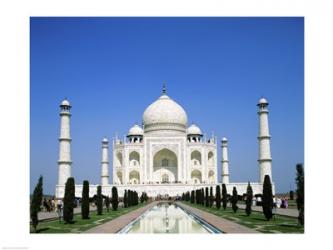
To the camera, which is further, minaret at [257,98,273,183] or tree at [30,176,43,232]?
minaret at [257,98,273,183]

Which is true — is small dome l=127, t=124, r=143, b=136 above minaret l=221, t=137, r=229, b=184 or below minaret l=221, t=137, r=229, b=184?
above

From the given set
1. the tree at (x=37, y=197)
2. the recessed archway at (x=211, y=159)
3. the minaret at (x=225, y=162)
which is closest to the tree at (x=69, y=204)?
the tree at (x=37, y=197)

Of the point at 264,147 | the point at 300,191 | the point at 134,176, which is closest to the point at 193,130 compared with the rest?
the point at 134,176

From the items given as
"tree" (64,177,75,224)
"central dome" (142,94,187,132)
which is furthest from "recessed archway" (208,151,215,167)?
"tree" (64,177,75,224)

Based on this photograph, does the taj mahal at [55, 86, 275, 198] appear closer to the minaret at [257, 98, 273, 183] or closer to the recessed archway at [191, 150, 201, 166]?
the recessed archway at [191, 150, 201, 166]

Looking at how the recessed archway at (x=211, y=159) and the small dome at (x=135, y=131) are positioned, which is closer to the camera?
the recessed archway at (x=211, y=159)

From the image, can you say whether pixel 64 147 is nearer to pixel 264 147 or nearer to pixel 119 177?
pixel 119 177

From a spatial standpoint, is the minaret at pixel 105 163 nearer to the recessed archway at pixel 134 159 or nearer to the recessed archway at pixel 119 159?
the recessed archway at pixel 119 159
